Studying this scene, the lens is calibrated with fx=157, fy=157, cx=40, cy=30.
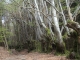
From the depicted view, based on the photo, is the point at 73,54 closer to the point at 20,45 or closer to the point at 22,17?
the point at 22,17

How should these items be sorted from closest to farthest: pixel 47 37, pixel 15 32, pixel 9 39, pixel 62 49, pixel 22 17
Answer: pixel 62 49 < pixel 47 37 < pixel 22 17 < pixel 15 32 < pixel 9 39

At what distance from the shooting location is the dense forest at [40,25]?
11992mm

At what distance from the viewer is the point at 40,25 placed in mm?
18047

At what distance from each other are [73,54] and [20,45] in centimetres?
1724

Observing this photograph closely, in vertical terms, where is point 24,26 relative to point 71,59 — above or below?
above

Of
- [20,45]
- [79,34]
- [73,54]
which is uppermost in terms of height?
[79,34]

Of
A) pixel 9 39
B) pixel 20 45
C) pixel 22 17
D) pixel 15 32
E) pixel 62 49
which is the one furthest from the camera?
pixel 9 39

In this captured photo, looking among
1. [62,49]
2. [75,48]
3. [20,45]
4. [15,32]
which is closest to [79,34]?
[75,48]

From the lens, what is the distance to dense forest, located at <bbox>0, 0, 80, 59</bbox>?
12.0 meters

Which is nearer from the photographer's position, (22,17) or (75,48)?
(75,48)

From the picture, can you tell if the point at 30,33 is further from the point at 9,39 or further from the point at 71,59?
the point at 71,59

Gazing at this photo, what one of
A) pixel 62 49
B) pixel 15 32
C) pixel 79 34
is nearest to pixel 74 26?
pixel 79 34

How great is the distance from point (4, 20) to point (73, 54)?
21.4 meters

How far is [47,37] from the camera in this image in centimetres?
1462
